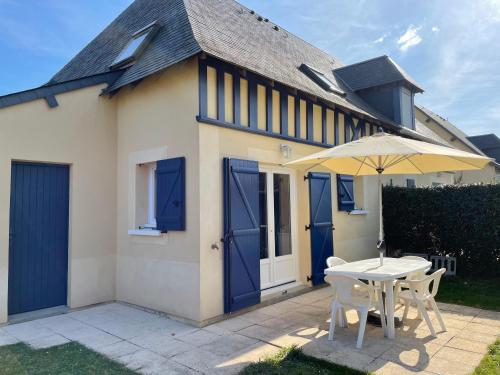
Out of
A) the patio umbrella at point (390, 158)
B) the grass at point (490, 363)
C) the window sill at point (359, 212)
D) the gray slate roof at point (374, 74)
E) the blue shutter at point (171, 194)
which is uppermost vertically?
the gray slate roof at point (374, 74)

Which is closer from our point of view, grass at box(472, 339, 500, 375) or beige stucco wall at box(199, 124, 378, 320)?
grass at box(472, 339, 500, 375)

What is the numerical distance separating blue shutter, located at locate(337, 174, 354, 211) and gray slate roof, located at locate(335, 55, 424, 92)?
185 inches

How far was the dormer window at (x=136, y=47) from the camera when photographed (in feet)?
23.6

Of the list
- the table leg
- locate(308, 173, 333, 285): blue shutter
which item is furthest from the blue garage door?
the table leg

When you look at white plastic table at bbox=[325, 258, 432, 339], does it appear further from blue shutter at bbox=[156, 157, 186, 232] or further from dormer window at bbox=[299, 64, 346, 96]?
dormer window at bbox=[299, 64, 346, 96]

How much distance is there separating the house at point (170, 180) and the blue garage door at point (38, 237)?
18 mm

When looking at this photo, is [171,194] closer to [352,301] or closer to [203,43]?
[203,43]

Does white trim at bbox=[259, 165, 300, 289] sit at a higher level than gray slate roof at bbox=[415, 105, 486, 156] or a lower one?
lower

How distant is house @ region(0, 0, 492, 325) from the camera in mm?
5730

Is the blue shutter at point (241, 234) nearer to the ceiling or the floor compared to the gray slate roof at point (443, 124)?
nearer to the floor

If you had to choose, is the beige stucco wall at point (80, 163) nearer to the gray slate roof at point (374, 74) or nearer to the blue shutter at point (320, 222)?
the blue shutter at point (320, 222)

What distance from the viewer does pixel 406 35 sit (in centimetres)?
1173

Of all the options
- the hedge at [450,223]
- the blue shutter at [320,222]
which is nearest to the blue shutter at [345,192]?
the blue shutter at [320,222]

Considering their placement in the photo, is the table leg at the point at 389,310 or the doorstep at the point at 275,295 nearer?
the table leg at the point at 389,310
